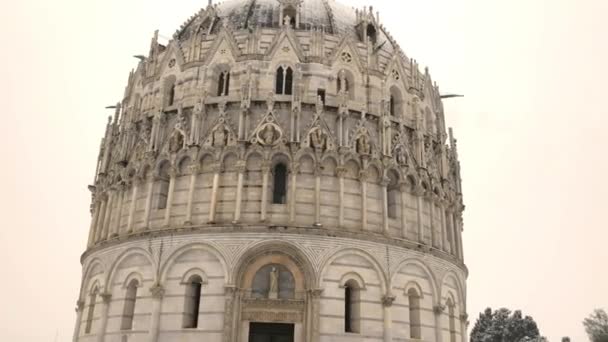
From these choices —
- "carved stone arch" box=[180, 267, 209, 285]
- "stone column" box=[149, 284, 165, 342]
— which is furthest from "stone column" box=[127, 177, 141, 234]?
"carved stone arch" box=[180, 267, 209, 285]

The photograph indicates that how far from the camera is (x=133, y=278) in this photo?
23.1 m

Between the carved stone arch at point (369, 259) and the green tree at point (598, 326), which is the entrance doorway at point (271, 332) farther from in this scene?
the green tree at point (598, 326)

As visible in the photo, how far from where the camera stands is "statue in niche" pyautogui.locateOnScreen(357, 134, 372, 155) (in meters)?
24.0

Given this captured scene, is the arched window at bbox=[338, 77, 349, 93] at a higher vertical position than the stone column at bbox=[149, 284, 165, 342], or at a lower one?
higher

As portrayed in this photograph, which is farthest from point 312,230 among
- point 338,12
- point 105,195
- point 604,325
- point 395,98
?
point 604,325

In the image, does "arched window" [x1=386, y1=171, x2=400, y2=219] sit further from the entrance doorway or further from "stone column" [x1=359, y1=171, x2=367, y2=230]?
the entrance doorway

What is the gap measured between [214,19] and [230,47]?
11.4 ft

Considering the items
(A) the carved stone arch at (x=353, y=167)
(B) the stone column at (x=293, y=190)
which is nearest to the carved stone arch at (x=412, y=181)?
(A) the carved stone arch at (x=353, y=167)

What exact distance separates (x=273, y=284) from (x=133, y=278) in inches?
254

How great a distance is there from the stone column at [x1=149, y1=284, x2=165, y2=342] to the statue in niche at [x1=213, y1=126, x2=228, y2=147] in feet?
21.5

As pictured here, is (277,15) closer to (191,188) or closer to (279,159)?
(279,159)

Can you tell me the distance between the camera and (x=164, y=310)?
21.6 meters

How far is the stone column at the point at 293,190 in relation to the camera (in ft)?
72.3

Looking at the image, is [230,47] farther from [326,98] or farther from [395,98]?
[395,98]
